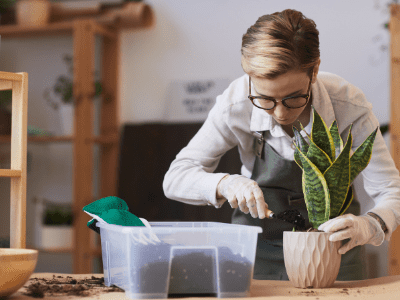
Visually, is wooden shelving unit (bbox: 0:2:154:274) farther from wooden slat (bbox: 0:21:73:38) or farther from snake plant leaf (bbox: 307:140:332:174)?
snake plant leaf (bbox: 307:140:332:174)

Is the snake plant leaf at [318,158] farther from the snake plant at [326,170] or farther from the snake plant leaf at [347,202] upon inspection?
the snake plant leaf at [347,202]

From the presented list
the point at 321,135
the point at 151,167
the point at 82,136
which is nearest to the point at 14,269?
the point at 321,135

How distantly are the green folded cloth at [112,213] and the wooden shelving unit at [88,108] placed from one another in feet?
5.50

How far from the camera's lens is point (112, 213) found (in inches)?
35.0

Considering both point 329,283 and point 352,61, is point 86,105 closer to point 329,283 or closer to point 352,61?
point 352,61

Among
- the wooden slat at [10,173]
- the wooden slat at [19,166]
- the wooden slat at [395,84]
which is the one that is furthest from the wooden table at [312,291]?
the wooden slat at [395,84]

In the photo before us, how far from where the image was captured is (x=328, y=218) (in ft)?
3.14

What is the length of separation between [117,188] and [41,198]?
2.05ft

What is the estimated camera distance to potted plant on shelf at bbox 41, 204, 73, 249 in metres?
2.56

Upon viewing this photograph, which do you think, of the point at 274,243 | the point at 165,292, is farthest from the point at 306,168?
the point at 274,243

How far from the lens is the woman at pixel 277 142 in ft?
3.34

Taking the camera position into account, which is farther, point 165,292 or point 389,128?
point 389,128

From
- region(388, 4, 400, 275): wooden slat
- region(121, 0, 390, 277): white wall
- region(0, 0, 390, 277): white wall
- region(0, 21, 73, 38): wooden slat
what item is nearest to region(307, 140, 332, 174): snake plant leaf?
region(388, 4, 400, 275): wooden slat

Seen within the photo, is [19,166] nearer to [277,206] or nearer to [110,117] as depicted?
[277,206]
